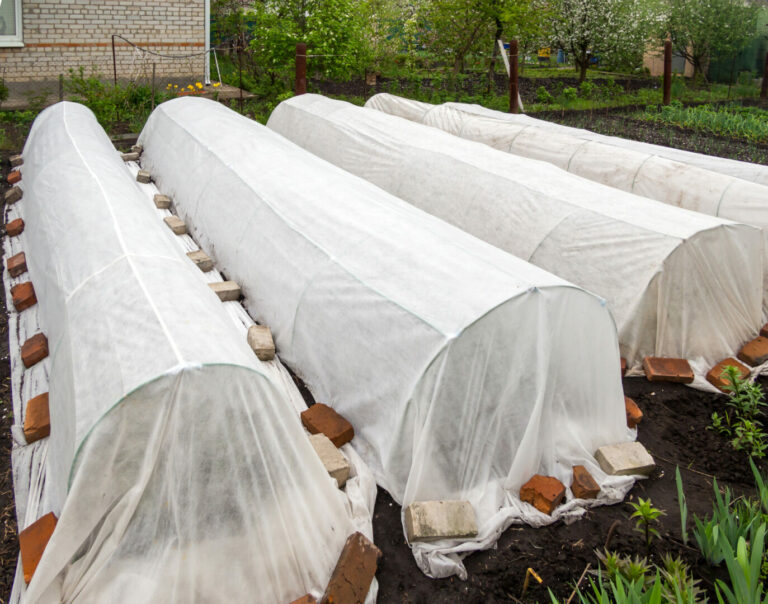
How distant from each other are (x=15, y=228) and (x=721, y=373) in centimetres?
622

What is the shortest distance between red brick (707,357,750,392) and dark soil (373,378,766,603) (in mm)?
533

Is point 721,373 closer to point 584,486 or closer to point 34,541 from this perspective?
point 584,486

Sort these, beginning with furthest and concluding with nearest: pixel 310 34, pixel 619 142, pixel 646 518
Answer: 1. pixel 310 34
2. pixel 619 142
3. pixel 646 518

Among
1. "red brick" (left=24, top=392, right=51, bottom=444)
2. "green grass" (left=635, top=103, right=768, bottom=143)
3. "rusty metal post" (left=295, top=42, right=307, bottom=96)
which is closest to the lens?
"red brick" (left=24, top=392, right=51, bottom=444)

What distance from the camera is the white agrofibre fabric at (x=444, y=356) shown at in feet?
10.4

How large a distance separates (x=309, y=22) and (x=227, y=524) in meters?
11.0

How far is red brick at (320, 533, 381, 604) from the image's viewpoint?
104 inches

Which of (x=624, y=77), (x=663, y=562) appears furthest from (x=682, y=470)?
(x=624, y=77)

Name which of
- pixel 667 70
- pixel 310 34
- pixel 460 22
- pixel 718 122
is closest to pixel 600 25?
pixel 460 22

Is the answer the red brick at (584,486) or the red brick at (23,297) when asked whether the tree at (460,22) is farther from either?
the red brick at (584,486)

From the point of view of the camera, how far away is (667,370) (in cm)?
443

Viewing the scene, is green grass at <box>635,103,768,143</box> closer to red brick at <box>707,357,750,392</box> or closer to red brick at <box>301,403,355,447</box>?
red brick at <box>707,357,750,392</box>

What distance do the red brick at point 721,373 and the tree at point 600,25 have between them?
15.2 metres

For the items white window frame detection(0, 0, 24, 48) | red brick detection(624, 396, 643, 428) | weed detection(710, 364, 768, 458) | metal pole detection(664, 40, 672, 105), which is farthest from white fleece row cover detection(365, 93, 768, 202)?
white window frame detection(0, 0, 24, 48)
